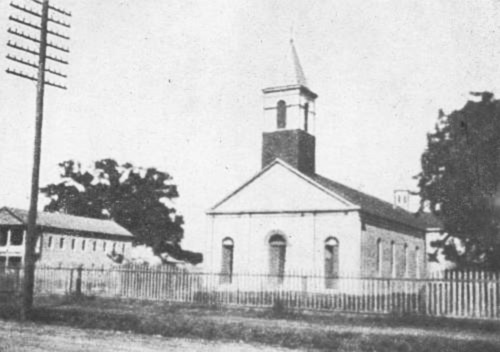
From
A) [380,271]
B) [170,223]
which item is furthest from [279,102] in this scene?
[170,223]

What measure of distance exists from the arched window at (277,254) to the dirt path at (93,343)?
632 inches

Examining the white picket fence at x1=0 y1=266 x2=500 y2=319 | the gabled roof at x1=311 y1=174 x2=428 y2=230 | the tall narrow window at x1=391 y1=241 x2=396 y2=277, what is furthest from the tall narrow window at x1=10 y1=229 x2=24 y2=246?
the tall narrow window at x1=391 y1=241 x2=396 y2=277

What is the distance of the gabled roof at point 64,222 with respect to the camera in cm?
5731

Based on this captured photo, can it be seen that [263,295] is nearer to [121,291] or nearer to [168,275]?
[168,275]

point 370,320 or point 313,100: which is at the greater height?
point 313,100

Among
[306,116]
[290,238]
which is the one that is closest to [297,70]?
[306,116]

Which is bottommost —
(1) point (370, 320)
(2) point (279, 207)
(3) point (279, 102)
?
(1) point (370, 320)

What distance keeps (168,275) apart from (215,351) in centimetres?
1326

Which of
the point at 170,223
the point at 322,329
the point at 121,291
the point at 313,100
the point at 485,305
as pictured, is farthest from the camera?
the point at 170,223

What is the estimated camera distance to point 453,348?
13.3 meters

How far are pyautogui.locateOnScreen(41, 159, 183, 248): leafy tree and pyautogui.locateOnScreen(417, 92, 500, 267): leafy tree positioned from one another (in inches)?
1989

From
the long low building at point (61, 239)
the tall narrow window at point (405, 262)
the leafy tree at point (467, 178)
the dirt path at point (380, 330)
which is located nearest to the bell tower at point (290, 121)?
the leafy tree at point (467, 178)

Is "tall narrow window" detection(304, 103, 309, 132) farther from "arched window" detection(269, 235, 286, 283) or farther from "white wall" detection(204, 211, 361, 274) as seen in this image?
"arched window" detection(269, 235, 286, 283)

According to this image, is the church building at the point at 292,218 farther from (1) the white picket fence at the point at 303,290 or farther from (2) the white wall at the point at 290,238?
(1) the white picket fence at the point at 303,290
